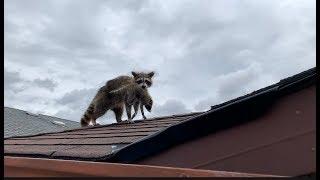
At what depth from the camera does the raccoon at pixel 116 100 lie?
26.2 ft

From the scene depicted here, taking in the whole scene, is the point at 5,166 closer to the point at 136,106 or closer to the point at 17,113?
the point at 136,106

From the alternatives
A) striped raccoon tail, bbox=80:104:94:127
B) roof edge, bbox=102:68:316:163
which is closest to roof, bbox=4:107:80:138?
striped raccoon tail, bbox=80:104:94:127

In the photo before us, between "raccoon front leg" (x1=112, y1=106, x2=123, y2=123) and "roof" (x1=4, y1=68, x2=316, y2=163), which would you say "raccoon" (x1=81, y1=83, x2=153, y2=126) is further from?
"roof" (x1=4, y1=68, x2=316, y2=163)

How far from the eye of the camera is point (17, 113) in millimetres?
14734

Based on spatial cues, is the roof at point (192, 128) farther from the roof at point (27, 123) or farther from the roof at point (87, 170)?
the roof at point (27, 123)

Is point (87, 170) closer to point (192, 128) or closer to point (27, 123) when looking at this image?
point (192, 128)

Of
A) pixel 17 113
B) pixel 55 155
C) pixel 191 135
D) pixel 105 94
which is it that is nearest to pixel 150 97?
pixel 105 94

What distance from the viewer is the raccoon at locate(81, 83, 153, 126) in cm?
799

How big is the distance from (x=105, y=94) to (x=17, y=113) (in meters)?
6.93

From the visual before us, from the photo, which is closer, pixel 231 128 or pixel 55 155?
pixel 231 128

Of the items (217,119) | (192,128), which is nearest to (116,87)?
(192,128)

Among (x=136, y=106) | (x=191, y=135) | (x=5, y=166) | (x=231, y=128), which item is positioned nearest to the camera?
(x=5, y=166)

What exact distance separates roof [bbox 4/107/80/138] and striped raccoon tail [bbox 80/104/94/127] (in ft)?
13.0

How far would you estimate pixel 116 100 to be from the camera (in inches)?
339
